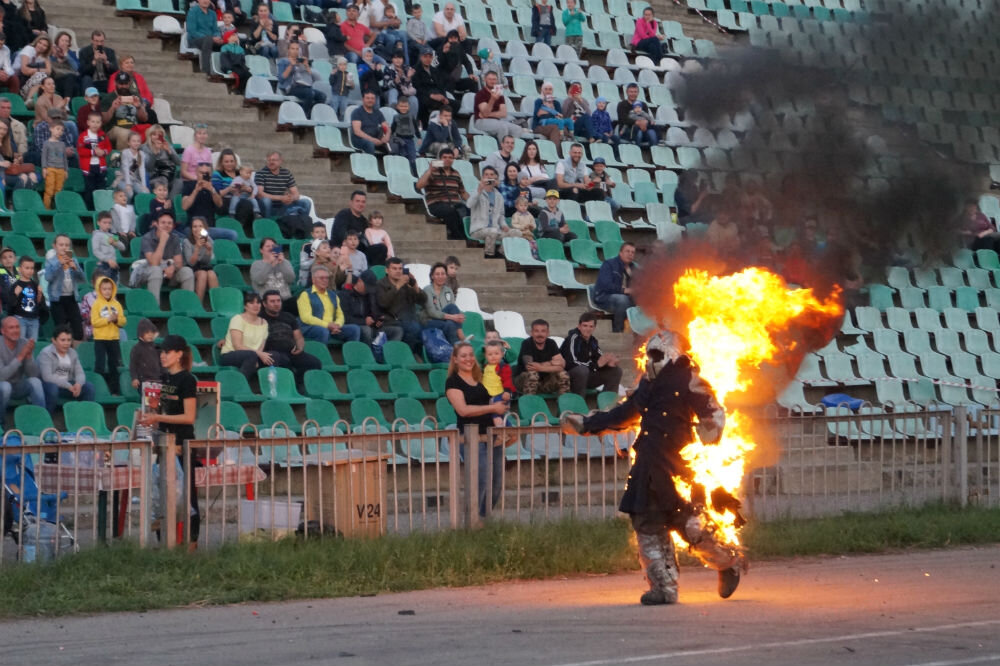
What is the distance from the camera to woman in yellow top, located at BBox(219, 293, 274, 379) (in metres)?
15.9

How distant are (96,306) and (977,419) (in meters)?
9.41

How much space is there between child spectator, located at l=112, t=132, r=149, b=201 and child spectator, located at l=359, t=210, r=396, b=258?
2.87 m

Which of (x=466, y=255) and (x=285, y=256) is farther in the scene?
(x=466, y=255)

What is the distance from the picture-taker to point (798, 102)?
1242cm

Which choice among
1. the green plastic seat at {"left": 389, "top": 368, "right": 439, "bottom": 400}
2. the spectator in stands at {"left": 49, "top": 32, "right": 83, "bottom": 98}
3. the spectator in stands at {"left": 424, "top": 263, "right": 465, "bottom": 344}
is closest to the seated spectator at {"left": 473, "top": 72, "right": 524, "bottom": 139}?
the spectator in stands at {"left": 424, "top": 263, "right": 465, "bottom": 344}

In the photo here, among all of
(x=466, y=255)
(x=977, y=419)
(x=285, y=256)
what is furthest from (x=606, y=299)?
(x=977, y=419)

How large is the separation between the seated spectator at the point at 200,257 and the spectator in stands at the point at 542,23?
451 inches

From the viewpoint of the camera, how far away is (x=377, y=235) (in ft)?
61.8

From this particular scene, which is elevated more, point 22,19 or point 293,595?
point 22,19

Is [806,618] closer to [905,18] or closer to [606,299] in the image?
[905,18]

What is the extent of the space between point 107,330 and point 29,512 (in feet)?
14.6

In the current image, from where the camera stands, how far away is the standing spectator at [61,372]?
14.5m

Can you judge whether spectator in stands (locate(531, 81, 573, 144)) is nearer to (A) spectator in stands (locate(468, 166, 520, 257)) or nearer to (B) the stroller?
(A) spectator in stands (locate(468, 166, 520, 257))

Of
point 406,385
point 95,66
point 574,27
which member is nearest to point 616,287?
point 406,385
